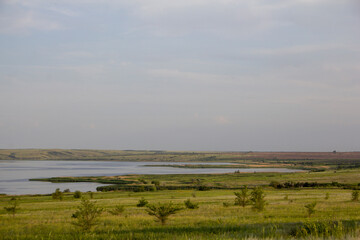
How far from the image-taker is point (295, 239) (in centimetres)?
748

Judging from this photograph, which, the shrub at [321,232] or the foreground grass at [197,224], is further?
the foreground grass at [197,224]

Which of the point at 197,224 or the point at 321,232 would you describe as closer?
the point at 321,232

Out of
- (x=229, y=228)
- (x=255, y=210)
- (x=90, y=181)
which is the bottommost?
(x=90, y=181)

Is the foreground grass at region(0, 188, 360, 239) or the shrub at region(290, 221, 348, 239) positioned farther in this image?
the foreground grass at region(0, 188, 360, 239)

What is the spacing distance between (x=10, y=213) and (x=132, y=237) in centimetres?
2686

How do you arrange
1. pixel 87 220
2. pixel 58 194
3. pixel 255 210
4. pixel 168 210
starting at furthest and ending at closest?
pixel 58 194 < pixel 255 210 < pixel 168 210 < pixel 87 220

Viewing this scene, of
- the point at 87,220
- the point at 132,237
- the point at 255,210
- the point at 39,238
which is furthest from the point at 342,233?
the point at 255,210

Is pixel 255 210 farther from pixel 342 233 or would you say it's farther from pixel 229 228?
pixel 342 233

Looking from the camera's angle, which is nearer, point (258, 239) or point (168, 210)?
Answer: point (258, 239)

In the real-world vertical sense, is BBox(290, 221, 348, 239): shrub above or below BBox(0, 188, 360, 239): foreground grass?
above

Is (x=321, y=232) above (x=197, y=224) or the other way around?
above

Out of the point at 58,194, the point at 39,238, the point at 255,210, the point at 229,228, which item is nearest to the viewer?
the point at 39,238

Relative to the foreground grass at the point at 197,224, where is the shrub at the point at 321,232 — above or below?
above

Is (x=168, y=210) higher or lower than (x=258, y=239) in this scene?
lower
